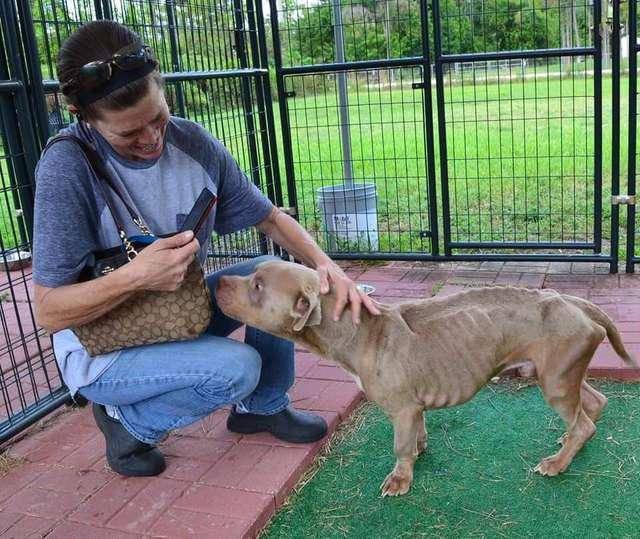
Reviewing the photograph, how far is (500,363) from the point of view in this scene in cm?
345

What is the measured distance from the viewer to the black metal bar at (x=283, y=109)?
6691 millimetres

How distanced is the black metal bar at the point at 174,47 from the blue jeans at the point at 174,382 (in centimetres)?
241

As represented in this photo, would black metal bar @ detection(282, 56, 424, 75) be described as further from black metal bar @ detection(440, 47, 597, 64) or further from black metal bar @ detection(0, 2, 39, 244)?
black metal bar @ detection(0, 2, 39, 244)

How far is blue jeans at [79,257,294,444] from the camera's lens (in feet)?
11.0

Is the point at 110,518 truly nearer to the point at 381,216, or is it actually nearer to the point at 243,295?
the point at 243,295

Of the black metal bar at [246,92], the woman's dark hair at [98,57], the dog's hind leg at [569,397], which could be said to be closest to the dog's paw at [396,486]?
the dog's hind leg at [569,397]

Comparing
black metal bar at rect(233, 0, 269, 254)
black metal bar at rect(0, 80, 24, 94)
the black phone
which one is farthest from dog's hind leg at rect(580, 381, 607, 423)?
black metal bar at rect(233, 0, 269, 254)

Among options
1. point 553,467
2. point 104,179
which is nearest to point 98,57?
point 104,179

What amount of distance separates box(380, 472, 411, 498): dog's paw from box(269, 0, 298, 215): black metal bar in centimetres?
404

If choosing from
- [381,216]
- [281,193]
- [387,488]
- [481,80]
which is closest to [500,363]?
[387,488]

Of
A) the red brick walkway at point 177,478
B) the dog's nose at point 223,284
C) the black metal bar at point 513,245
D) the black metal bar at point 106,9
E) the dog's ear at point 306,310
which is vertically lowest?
the red brick walkway at point 177,478

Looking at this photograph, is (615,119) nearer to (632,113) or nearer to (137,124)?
(632,113)

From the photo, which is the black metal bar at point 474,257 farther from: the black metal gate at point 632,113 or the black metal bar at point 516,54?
the black metal bar at point 516,54

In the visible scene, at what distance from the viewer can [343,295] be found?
3.39 meters
